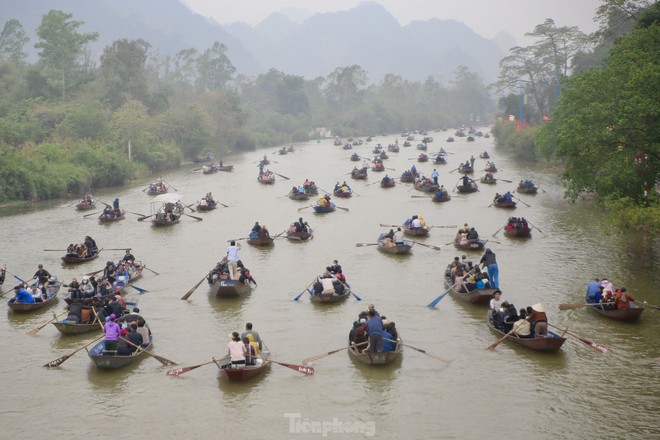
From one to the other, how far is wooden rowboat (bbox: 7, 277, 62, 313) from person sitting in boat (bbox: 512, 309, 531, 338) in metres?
14.0

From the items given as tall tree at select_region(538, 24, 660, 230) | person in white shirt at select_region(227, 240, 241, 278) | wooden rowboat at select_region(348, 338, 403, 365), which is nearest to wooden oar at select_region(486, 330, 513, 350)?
wooden rowboat at select_region(348, 338, 403, 365)

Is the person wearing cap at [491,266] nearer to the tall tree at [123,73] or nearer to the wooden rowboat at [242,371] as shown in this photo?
the wooden rowboat at [242,371]

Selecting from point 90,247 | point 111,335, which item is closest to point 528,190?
point 90,247

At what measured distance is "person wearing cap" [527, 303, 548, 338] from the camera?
1695cm

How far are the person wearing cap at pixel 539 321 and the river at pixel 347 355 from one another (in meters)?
0.64

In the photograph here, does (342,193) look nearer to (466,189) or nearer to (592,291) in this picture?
(466,189)

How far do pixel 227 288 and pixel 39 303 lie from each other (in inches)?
223

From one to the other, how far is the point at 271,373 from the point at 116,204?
2464 centimetres

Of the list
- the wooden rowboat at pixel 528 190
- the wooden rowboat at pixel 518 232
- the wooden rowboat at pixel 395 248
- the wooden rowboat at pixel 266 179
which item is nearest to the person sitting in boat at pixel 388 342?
the wooden rowboat at pixel 395 248

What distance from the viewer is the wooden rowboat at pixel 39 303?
20.8 meters

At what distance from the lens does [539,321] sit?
1711 centimetres

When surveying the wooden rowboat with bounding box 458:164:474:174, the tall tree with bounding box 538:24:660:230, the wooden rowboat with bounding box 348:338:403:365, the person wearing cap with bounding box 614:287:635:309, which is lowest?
the wooden rowboat with bounding box 348:338:403:365

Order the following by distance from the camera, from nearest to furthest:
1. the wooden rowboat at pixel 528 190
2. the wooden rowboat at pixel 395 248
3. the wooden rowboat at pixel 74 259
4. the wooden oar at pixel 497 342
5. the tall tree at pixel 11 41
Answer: the wooden oar at pixel 497 342, the wooden rowboat at pixel 74 259, the wooden rowboat at pixel 395 248, the wooden rowboat at pixel 528 190, the tall tree at pixel 11 41

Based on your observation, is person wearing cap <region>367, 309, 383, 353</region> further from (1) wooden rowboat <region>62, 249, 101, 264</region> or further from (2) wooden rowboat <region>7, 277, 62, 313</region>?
(1) wooden rowboat <region>62, 249, 101, 264</region>
